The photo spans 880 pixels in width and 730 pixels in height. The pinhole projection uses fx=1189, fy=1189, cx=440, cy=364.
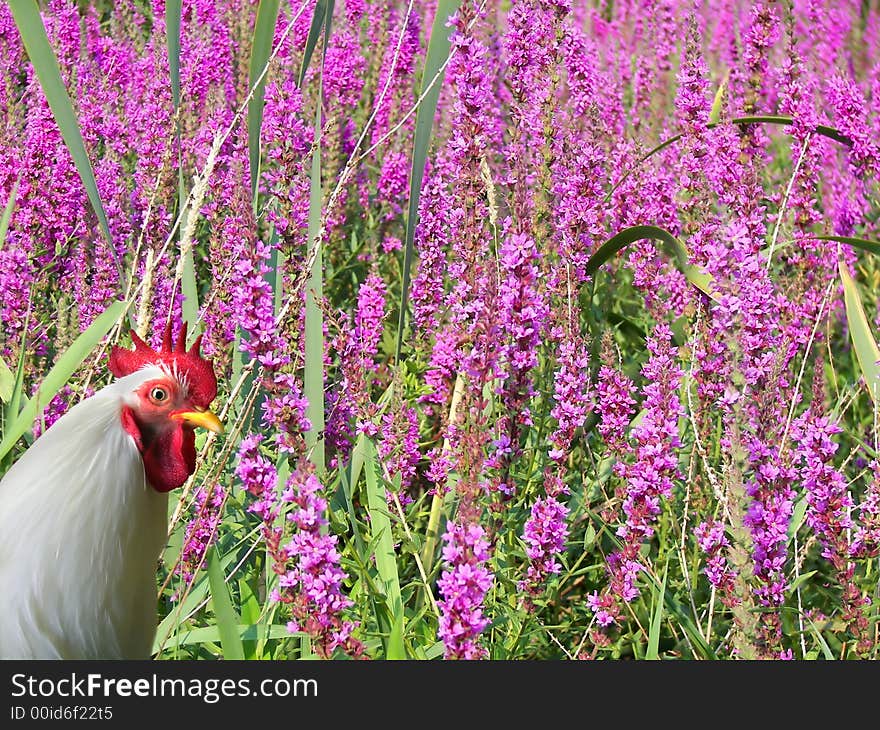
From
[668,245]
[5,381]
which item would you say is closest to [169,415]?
[5,381]

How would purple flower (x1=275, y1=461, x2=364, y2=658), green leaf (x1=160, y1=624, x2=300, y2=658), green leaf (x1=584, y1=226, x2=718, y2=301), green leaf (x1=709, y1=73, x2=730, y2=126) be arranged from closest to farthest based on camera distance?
purple flower (x1=275, y1=461, x2=364, y2=658) → green leaf (x1=160, y1=624, x2=300, y2=658) → green leaf (x1=584, y1=226, x2=718, y2=301) → green leaf (x1=709, y1=73, x2=730, y2=126)

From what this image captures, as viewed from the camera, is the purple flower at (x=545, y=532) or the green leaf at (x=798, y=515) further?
the green leaf at (x=798, y=515)

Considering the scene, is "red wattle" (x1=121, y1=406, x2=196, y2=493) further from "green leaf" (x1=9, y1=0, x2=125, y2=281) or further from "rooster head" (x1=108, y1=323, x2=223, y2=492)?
"green leaf" (x1=9, y1=0, x2=125, y2=281)

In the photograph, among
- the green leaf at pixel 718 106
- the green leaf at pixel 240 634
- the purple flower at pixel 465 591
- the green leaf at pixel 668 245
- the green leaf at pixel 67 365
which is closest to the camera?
the purple flower at pixel 465 591

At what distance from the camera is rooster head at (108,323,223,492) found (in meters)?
2.47

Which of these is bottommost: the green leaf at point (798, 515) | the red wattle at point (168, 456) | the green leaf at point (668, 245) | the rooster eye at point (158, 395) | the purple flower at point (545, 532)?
the green leaf at point (798, 515)

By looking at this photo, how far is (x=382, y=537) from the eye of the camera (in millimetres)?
2865

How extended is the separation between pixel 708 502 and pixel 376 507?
90 cm

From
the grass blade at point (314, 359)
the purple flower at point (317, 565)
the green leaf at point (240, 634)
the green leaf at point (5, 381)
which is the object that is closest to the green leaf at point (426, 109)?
the grass blade at point (314, 359)

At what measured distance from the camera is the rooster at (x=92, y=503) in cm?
244

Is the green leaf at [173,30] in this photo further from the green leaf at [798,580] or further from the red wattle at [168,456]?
the green leaf at [798,580]

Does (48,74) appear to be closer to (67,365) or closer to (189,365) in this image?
(67,365)

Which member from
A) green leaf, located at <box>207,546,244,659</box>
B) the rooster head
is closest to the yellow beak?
the rooster head

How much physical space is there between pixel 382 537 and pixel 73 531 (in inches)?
29.4
